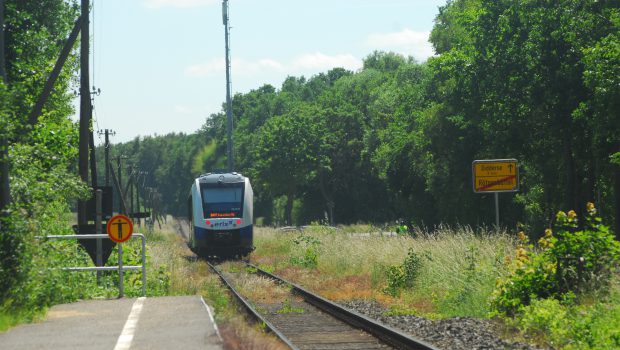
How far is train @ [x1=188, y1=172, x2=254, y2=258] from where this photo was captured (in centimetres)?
3734

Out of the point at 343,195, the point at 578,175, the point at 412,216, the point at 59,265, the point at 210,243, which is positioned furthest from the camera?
the point at 343,195

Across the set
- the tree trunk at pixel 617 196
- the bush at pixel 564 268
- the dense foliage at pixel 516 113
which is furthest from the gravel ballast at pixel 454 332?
the tree trunk at pixel 617 196

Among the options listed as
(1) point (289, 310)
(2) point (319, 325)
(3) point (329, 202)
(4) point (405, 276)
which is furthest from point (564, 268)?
(3) point (329, 202)

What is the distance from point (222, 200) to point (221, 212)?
474mm

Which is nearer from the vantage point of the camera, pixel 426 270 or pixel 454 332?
pixel 454 332

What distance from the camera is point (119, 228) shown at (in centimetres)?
1738

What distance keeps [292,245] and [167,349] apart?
28059 millimetres

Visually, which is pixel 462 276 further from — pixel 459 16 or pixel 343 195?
pixel 343 195

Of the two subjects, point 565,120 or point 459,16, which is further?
point 459,16

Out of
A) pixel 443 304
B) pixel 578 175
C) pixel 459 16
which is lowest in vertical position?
pixel 443 304

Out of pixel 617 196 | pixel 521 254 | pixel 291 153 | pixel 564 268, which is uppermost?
pixel 291 153

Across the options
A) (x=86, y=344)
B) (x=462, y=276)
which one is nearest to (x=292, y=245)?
(x=462, y=276)

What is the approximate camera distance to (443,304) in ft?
54.9

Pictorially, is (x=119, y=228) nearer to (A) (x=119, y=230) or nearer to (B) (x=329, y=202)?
(A) (x=119, y=230)
